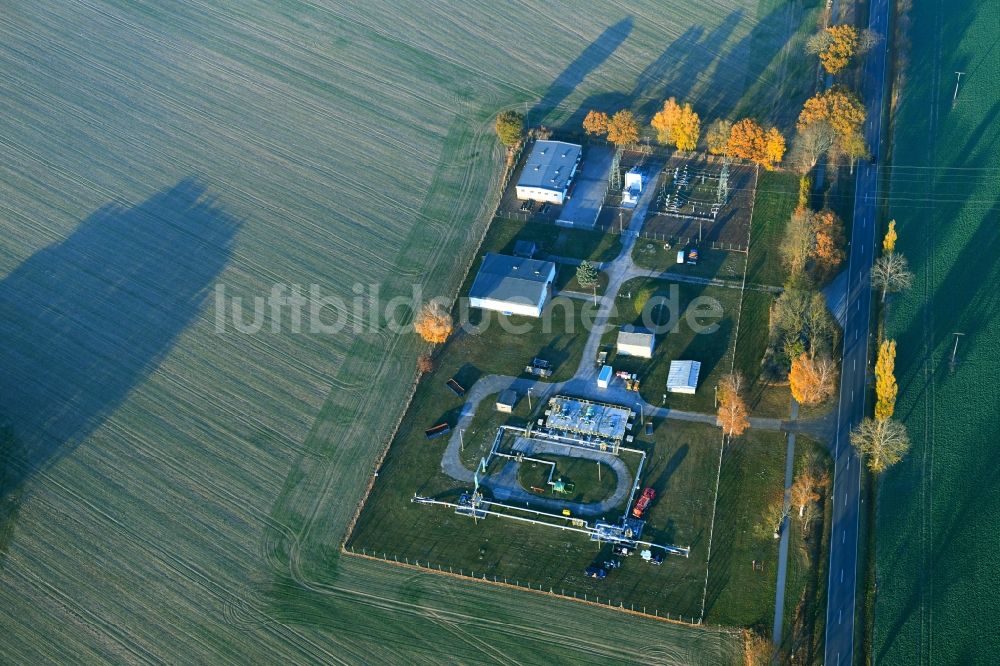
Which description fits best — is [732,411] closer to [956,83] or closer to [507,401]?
[507,401]

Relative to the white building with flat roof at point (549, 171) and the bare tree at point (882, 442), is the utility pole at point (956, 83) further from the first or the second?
the bare tree at point (882, 442)

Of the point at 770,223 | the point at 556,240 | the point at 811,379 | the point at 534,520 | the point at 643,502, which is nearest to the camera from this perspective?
the point at 643,502

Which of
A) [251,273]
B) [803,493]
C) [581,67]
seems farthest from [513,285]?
[581,67]

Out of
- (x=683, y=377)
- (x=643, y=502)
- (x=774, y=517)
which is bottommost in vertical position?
(x=643, y=502)

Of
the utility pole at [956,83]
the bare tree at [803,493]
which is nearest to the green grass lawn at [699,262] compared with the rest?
the bare tree at [803,493]

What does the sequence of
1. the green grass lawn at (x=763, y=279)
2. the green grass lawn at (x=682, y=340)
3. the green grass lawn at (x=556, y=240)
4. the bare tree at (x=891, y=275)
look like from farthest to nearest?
the green grass lawn at (x=556, y=240) → the bare tree at (x=891, y=275) → the green grass lawn at (x=682, y=340) → the green grass lawn at (x=763, y=279)

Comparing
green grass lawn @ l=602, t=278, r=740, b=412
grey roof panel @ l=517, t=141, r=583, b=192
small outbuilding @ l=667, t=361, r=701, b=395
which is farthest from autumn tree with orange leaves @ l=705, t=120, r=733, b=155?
small outbuilding @ l=667, t=361, r=701, b=395

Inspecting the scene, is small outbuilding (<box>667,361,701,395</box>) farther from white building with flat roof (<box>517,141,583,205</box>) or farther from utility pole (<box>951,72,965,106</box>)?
utility pole (<box>951,72,965,106</box>)
